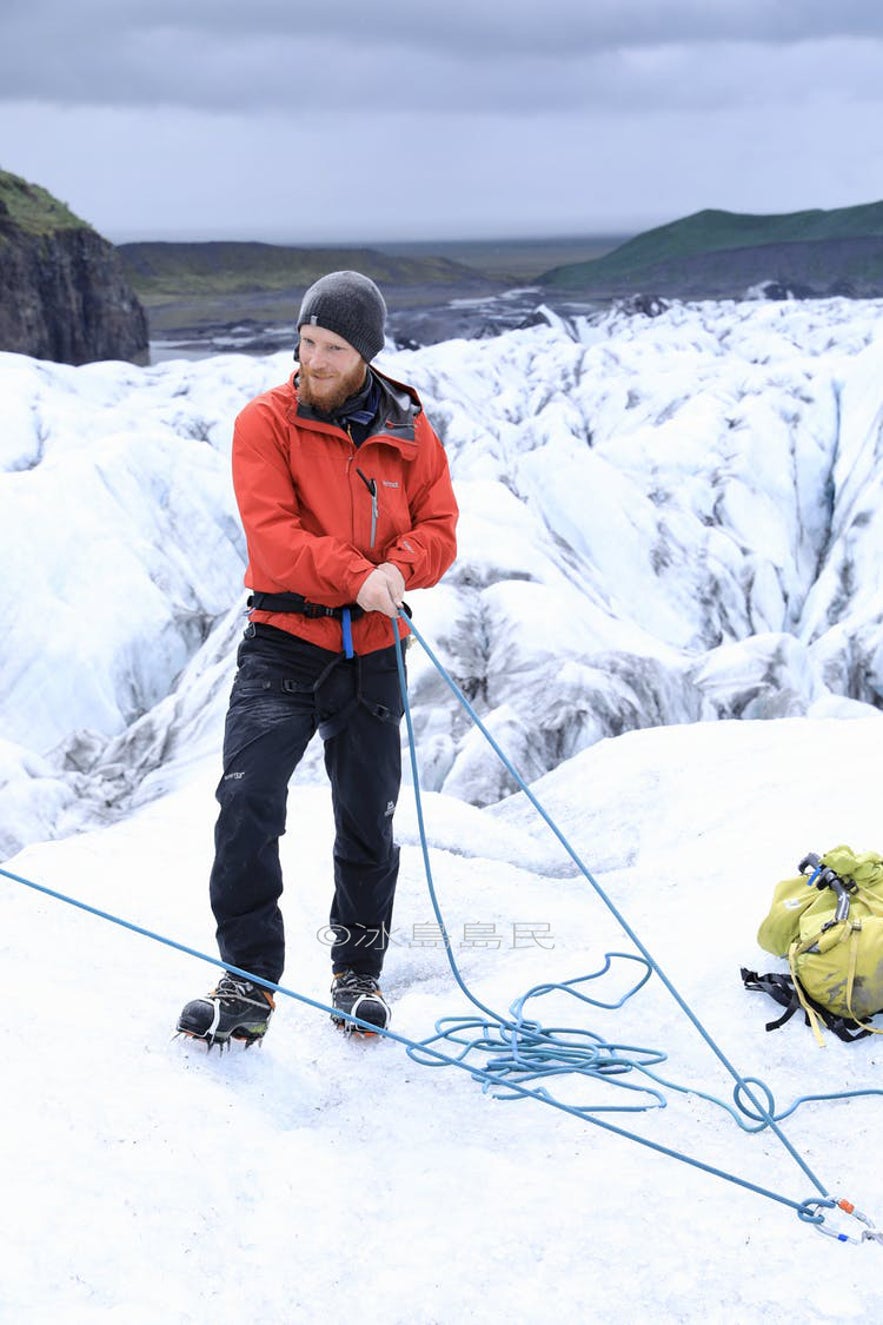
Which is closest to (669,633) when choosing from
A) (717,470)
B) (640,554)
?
(640,554)

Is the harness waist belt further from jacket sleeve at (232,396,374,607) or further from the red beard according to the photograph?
the red beard

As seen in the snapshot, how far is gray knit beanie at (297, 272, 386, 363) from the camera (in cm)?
383

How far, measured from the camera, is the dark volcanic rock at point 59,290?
6575cm

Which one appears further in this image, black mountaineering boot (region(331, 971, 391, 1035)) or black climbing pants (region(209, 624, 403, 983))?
black mountaineering boot (region(331, 971, 391, 1035))

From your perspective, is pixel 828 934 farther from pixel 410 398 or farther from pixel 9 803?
pixel 9 803

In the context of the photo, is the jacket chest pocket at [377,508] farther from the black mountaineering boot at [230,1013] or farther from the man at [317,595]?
the black mountaineering boot at [230,1013]

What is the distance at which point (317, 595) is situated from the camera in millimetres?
3781

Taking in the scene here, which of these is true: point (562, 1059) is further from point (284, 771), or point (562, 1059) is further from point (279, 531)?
point (279, 531)

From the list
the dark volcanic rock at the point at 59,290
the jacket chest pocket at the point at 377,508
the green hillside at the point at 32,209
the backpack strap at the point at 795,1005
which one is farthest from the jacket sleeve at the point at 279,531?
the green hillside at the point at 32,209

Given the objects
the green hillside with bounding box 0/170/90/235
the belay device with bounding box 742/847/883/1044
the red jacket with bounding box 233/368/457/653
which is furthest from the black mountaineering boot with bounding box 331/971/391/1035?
the green hillside with bounding box 0/170/90/235

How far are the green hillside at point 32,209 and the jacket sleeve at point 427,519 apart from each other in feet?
229

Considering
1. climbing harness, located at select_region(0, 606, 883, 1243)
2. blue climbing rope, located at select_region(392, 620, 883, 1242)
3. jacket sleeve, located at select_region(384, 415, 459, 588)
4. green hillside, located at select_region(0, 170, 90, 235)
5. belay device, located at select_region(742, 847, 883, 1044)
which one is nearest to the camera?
climbing harness, located at select_region(0, 606, 883, 1243)

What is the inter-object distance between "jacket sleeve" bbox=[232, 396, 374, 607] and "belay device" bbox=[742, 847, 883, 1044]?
6.93ft

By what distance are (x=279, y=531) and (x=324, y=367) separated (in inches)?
23.1
